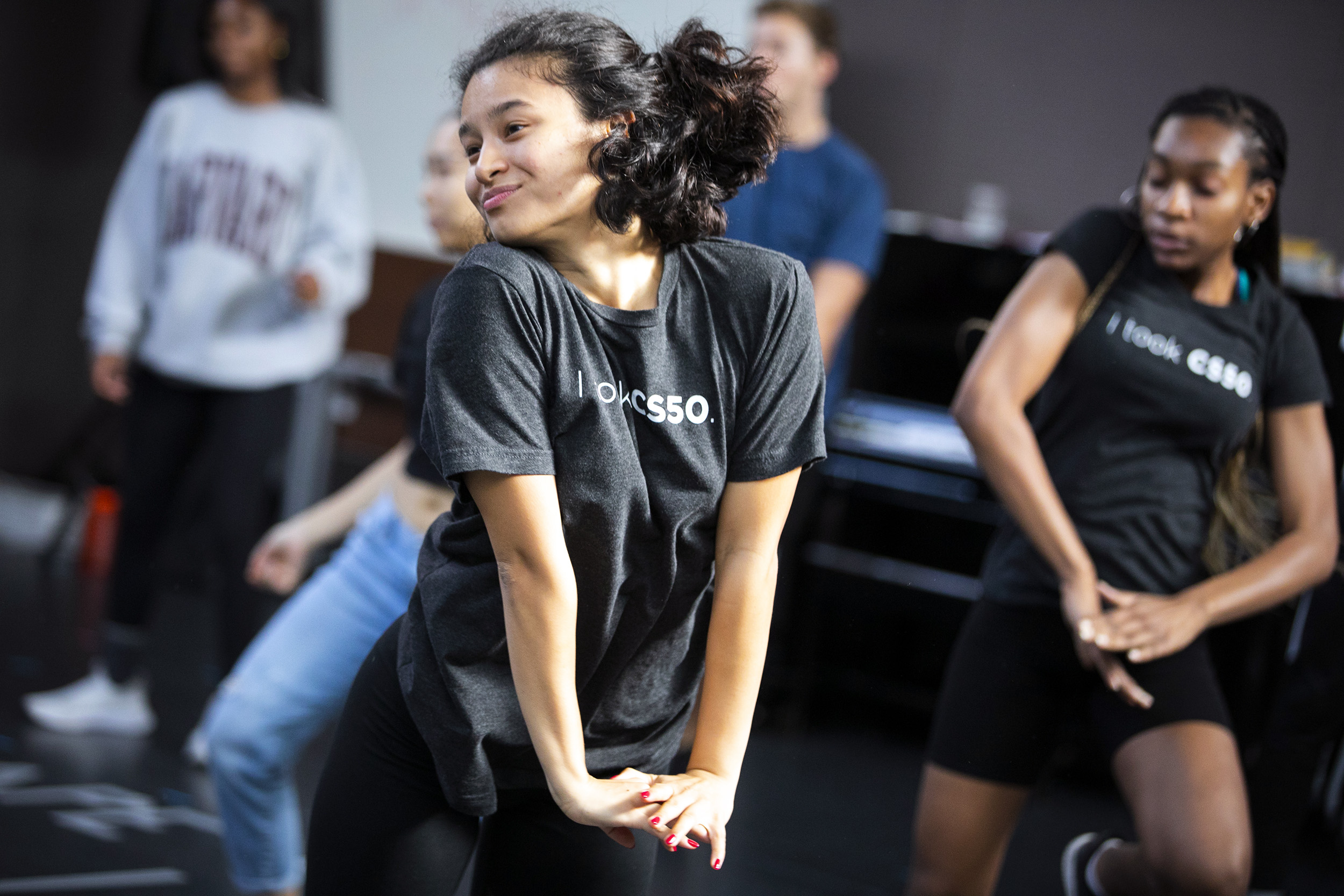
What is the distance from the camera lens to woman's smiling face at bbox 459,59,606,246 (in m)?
1.01

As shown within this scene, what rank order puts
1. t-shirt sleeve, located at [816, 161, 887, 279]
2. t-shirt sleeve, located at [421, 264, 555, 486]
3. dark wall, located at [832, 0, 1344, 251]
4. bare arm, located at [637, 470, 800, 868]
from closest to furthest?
t-shirt sleeve, located at [421, 264, 555, 486]
bare arm, located at [637, 470, 800, 868]
t-shirt sleeve, located at [816, 161, 887, 279]
dark wall, located at [832, 0, 1344, 251]

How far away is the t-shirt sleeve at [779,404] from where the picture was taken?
3.46ft

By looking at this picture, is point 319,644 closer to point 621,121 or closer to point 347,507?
A: point 347,507

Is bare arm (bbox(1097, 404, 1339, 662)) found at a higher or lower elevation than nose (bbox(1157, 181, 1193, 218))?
lower

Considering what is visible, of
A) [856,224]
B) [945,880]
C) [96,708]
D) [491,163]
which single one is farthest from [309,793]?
[491,163]

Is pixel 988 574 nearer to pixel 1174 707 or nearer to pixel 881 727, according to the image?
pixel 1174 707

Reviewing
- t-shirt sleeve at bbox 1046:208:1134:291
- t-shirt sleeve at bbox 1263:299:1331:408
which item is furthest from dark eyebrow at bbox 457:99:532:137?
t-shirt sleeve at bbox 1263:299:1331:408

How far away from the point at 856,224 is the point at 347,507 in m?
1.19

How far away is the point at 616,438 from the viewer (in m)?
1.01

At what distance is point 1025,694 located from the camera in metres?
1.64

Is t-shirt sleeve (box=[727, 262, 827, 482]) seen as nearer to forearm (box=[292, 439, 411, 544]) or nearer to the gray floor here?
the gray floor

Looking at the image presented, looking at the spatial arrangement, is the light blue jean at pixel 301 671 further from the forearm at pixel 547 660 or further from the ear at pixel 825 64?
the ear at pixel 825 64

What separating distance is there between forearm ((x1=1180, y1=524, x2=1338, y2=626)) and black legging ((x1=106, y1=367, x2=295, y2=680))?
6.36 feet

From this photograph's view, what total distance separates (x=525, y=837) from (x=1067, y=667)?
814mm
